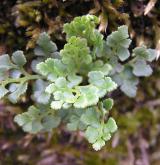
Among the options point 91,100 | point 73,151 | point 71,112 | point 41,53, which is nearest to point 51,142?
point 73,151

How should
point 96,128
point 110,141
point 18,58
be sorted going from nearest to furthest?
point 96,128 → point 18,58 → point 110,141

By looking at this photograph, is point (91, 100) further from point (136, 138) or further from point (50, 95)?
point (136, 138)

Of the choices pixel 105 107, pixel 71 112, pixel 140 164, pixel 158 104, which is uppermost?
pixel 105 107

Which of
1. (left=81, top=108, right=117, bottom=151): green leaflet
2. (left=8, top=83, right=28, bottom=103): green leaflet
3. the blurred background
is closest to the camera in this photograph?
(left=81, top=108, right=117, bottom=151): green leaflet

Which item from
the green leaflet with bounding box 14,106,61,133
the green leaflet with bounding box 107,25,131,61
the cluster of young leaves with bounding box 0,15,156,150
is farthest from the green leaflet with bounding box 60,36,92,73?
the green leaflet with bounding box 14,106,61,133

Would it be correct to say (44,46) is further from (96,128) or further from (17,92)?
(96,128)

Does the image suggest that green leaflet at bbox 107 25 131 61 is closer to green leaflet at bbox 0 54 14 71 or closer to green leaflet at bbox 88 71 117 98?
green leaflet at bbox 88 71 117 98

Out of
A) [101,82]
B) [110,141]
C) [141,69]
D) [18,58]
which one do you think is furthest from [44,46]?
[110,141]

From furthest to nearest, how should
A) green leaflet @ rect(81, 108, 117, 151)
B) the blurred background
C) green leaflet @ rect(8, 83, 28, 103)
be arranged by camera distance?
1. the blurred background
2. green leaflet @ rect(8, 83, 28, 103)
3. green leaflet @ rect(81, 108, 117, 151)
